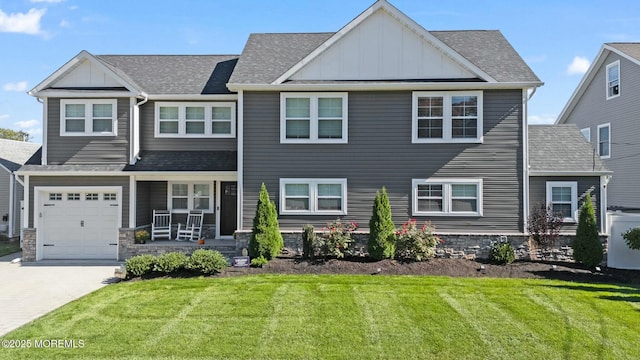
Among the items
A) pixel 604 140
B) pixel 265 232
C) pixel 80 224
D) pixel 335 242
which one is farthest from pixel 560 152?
pixel 80 224

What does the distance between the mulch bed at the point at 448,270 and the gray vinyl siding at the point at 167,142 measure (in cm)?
524

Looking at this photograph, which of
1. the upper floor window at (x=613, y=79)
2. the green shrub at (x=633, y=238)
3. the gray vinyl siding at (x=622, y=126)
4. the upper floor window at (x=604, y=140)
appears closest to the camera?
the green shrub at (x=633, y=238)

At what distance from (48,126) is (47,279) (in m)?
5.83

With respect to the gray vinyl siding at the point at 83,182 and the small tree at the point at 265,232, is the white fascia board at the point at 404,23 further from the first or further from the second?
the gray vinyl siding at the point at 83,182

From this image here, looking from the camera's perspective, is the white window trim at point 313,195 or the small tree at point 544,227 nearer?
the small tree at point 544,227

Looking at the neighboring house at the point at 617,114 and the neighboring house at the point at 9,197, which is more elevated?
the neighboring house at the point at 617,114

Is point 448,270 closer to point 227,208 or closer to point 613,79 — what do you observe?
point 227,208

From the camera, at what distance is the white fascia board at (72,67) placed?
13750 millimetres

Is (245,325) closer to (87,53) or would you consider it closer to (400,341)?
(400,341)

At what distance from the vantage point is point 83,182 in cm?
1370

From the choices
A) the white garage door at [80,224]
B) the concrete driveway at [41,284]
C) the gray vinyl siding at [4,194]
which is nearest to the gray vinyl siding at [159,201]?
the white garage door at [80,224]

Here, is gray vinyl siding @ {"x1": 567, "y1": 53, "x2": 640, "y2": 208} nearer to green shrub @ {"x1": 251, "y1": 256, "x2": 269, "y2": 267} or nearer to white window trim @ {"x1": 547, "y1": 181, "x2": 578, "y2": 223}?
white window trim @ {"x1": 547, "y1": 181, "x2": 578, "y2": 223}

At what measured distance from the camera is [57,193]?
13.9 meters

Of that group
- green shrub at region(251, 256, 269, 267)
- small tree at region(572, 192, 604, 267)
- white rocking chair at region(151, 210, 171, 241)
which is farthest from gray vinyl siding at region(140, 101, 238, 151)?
small tree at region(572, 192, 604, 267)
